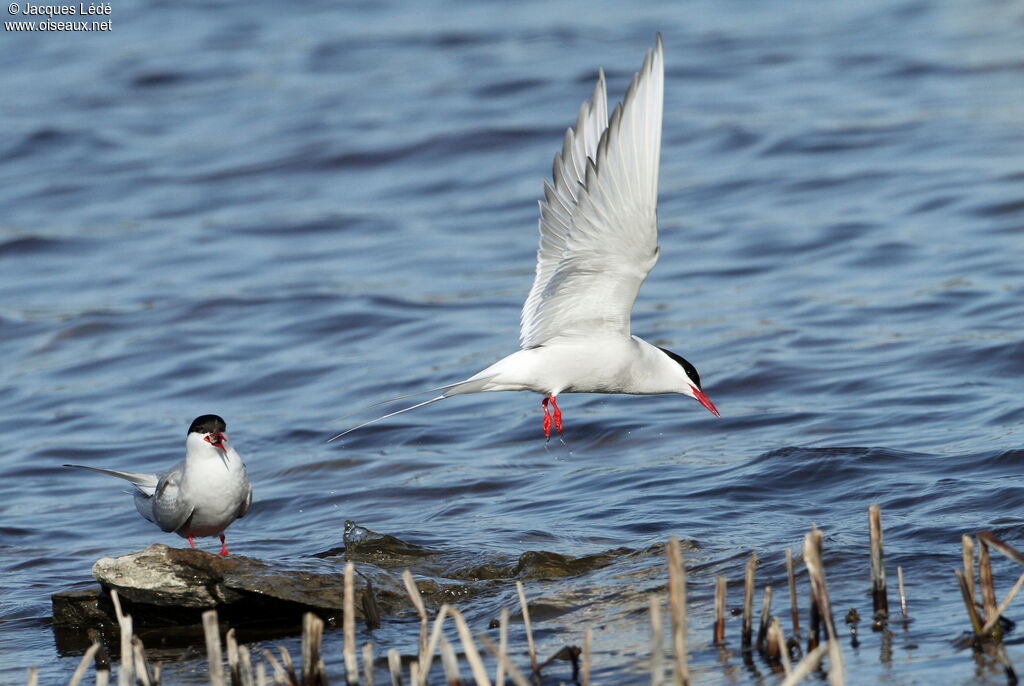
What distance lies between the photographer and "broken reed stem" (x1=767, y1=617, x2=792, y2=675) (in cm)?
425

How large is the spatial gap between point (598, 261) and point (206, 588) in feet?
7.05

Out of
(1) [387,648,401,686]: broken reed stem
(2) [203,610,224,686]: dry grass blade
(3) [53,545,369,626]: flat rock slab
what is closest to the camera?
(2) [203,610,224,686]: dry grass blade

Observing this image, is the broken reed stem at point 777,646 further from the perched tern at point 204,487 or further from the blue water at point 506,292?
the perched tern at point 204,487

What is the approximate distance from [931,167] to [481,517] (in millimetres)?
8327

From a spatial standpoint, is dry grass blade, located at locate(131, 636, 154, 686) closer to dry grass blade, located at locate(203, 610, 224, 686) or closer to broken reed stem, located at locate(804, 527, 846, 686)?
dry grass blade, located at locate(203, 610, 224, 686)

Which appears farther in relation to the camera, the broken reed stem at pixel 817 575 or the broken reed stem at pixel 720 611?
the broken reed stem at pixel 720 611

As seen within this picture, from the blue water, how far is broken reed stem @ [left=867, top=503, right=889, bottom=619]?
0.15 metres

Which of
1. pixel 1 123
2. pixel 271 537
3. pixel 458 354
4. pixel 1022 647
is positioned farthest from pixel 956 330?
pixel 1 123

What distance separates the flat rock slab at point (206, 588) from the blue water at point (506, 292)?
10.6 inches

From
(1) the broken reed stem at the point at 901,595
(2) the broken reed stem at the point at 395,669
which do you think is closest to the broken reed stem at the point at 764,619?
(1) the broken reed stem at the point at 901,595

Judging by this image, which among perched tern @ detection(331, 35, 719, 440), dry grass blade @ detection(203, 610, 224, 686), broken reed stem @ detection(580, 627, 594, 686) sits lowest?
broken reed stem @ detection(580, 627, 594, 686)

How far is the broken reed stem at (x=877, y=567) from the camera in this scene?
15.0ft

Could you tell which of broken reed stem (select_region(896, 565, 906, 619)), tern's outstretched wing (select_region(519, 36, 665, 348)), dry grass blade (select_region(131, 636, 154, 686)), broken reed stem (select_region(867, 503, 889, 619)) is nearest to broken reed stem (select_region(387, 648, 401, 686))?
dry grass blade (select_region(131, 636, 154, 686))

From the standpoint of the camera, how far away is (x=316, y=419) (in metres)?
9.71
